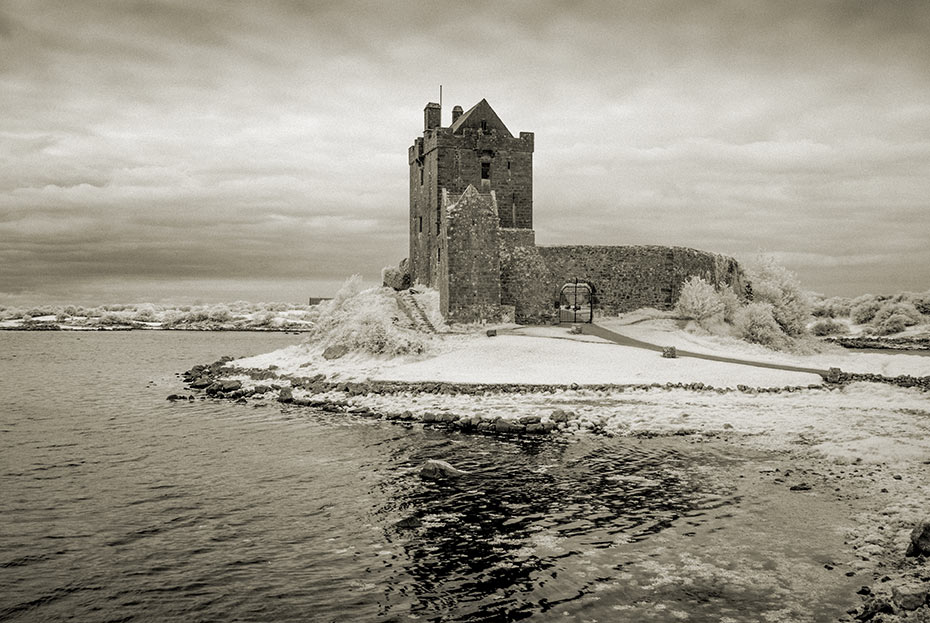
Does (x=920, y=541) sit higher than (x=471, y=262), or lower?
lower

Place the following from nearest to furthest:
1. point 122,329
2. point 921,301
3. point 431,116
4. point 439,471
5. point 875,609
Answer: point 875,609 → point 439,471 → point 431,116 → point 921,301 → point 122,329

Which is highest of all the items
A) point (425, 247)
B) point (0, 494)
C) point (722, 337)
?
point (425, 247)

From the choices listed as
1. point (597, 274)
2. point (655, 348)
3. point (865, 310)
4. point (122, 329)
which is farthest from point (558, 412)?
point (122, 329)

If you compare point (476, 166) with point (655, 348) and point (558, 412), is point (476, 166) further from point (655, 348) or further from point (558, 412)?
point (558, 412)

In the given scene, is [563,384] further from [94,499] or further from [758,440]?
[94,499]

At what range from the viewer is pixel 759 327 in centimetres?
3588

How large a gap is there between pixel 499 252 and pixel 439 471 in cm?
2105

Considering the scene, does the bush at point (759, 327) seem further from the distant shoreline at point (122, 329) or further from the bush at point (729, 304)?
the distant shoreline at point (122, 329)

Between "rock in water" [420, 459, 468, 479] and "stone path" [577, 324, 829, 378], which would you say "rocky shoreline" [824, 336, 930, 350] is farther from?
"rock in water" [420, 459, 468, 479]

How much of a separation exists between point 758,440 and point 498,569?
10.0m

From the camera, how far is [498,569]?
30.0ft

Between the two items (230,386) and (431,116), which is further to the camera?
(431,116)

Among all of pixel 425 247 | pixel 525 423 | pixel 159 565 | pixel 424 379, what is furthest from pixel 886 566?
pixel 425 247

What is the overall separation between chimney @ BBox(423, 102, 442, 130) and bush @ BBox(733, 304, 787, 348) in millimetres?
20318
